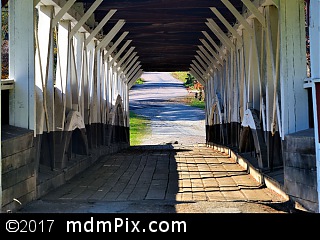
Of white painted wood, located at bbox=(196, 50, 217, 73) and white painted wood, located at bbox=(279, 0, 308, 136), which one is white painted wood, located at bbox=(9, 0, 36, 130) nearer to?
white painted wood, located at bbox=(279, 0, 308, 136)

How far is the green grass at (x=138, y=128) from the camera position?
25.4m

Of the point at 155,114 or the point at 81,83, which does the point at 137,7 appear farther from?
the point at 155,114

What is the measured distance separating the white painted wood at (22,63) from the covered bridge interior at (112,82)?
1 cm

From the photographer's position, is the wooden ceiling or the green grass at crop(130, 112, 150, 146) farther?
the green grass at crop(130, 112, 150, 146)

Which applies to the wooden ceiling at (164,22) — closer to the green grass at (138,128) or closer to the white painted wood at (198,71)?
the white painted wood at (198,71)

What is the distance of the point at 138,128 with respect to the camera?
30141 mm

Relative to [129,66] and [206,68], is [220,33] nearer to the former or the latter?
[206,68]

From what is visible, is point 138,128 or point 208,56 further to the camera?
point 138,128

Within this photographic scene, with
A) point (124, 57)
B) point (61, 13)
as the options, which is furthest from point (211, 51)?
point (61, 13)

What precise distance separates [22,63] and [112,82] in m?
9.11

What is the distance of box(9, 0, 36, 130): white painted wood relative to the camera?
6508 mm

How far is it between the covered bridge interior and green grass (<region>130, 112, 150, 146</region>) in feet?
31.2

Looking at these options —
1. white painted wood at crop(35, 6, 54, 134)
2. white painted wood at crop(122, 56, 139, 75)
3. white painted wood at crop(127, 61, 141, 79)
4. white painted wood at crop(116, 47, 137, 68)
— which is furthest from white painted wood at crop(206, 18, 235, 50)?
white painted wood at crop(127, 61, 141, 79)
